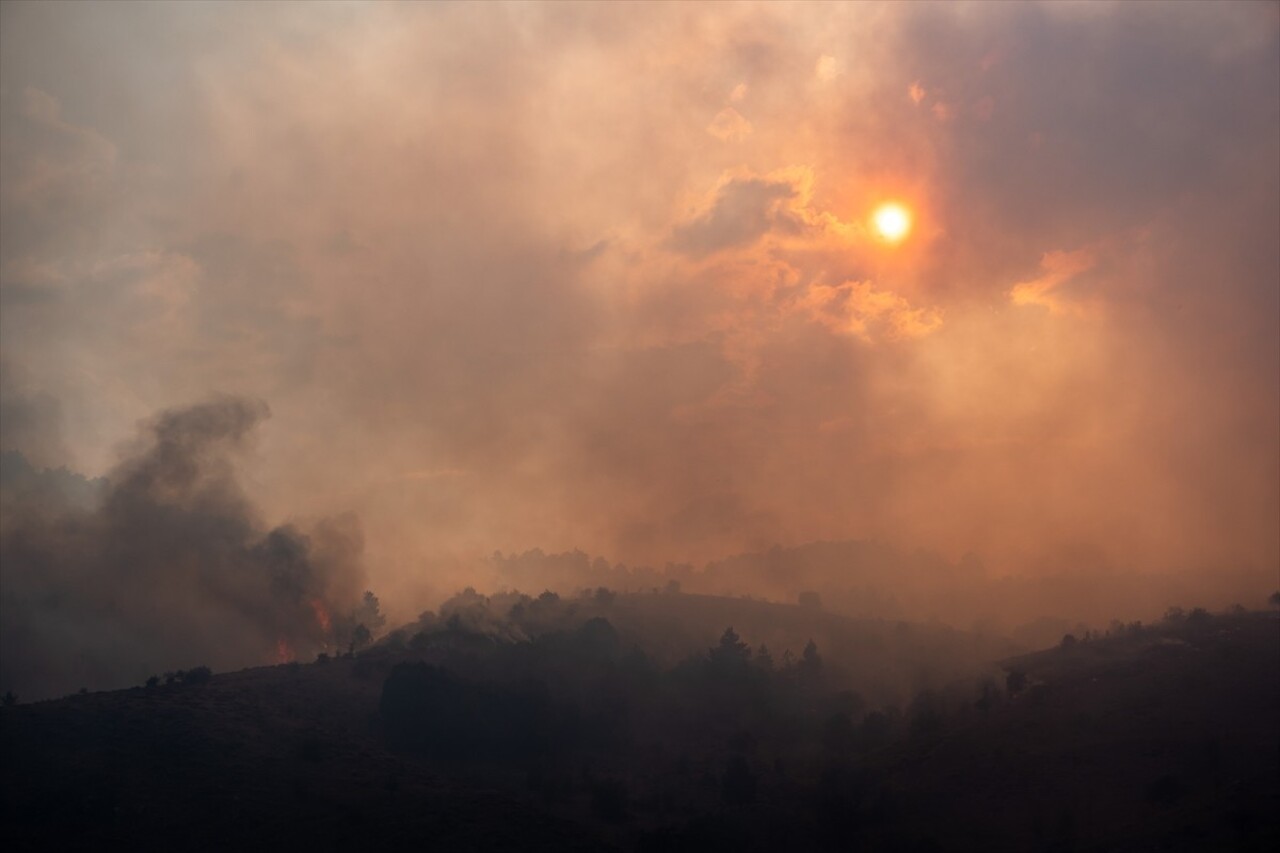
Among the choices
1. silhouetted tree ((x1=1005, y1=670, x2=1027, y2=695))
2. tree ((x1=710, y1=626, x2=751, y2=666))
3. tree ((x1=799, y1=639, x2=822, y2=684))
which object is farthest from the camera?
tree ((x1=799, y1=639, x2=822, y2=684))

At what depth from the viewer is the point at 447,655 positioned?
151m

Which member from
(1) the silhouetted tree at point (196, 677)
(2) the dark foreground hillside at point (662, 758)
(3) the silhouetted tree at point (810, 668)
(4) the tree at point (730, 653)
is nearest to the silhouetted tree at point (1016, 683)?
(2) the dark foreground hillside at point (662, 758)

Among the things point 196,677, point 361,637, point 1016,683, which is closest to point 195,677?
point 196,677

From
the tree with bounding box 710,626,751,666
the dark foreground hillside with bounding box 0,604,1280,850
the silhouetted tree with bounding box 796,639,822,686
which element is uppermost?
the tree with bounding box 710,626,751,666

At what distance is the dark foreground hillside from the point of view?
293 feet

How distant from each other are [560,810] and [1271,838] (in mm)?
63840

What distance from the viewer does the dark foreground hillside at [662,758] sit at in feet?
293

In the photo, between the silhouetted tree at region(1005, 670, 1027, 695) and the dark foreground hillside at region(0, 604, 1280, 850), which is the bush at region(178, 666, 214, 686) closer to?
the dark foreground hillside at region(0, 604, 1280, 850)

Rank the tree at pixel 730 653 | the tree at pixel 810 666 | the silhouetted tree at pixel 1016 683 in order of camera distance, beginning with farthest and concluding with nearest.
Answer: the tree at pixel 810 666 → the tree at pixel 730 653 → the silhouetted tree at pixel 1016 683

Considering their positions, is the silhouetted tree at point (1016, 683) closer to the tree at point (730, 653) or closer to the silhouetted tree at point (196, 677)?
the tree at point (730, 653)

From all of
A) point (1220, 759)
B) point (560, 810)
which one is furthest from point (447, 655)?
point (1220, 759)

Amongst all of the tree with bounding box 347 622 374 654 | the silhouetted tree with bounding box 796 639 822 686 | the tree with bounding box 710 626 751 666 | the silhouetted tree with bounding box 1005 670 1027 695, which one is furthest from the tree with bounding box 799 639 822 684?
the tree with bounding box 347 622 374 654

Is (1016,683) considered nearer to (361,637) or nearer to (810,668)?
(810,668)

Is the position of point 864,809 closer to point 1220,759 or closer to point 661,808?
point 661,808
